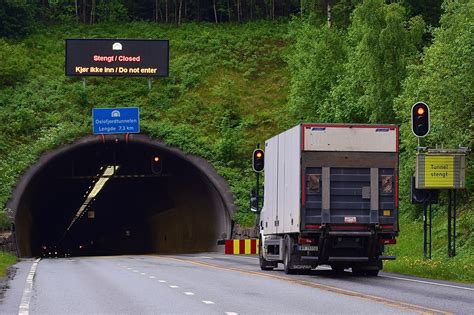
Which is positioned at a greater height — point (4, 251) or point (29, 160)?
point (29, 160)

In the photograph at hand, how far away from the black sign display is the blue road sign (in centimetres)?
560

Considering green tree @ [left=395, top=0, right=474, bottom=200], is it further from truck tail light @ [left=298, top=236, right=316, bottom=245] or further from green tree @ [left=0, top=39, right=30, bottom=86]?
green tree @ [left=0, top=39, right=30, bottom=86]

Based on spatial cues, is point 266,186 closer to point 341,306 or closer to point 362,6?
point 341,306

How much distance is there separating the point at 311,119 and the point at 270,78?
35.3 ft

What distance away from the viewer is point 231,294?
20719 mm

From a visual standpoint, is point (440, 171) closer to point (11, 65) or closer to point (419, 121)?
point (419, 121)

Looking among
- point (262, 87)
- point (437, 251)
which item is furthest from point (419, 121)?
point (262, 87)

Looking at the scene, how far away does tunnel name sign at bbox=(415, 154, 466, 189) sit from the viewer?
33250 mm

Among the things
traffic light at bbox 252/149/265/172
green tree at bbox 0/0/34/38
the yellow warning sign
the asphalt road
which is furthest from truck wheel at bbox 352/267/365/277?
green tree at bbox 0/0/34/38

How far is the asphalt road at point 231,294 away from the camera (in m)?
17.1

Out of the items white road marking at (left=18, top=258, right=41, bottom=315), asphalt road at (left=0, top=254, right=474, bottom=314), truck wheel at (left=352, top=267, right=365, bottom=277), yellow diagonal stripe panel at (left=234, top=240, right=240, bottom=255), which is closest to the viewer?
white road marking at (left=18, top=258, right=41, bottom=315)

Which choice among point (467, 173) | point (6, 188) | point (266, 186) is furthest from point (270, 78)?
point (266, 186)

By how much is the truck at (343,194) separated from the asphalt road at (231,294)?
30.6 inches

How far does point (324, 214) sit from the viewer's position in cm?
2775
